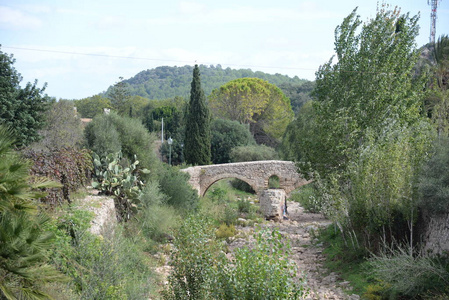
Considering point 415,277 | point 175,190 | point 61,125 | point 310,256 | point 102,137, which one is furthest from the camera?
point 61,125

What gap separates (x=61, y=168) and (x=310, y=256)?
750cm

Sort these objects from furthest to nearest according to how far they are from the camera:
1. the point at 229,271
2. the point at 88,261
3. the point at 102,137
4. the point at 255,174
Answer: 1. the point at 255,174
2. the point at 102,137
3. the point at 88,261
4. the point at 229,271

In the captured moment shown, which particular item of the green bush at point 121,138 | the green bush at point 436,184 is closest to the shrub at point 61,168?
the green bush at point 121,138

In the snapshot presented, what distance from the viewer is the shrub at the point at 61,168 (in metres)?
7.53

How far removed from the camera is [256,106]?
132 ft

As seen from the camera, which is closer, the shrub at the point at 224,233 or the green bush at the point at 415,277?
the green bush at the point at 415,277

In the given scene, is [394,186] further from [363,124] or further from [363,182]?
[363,124]

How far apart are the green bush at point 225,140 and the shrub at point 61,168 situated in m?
22.2

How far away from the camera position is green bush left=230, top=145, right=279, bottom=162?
29.8 meters

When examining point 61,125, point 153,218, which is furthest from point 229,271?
point 61,125

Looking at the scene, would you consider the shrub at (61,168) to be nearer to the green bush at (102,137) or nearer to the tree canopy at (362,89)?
the green bush at (102,137)

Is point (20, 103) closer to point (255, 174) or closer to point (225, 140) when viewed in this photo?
point (255, 174)

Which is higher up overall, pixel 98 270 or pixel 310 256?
pixel 98 270

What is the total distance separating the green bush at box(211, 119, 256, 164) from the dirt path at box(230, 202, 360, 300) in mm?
12544
